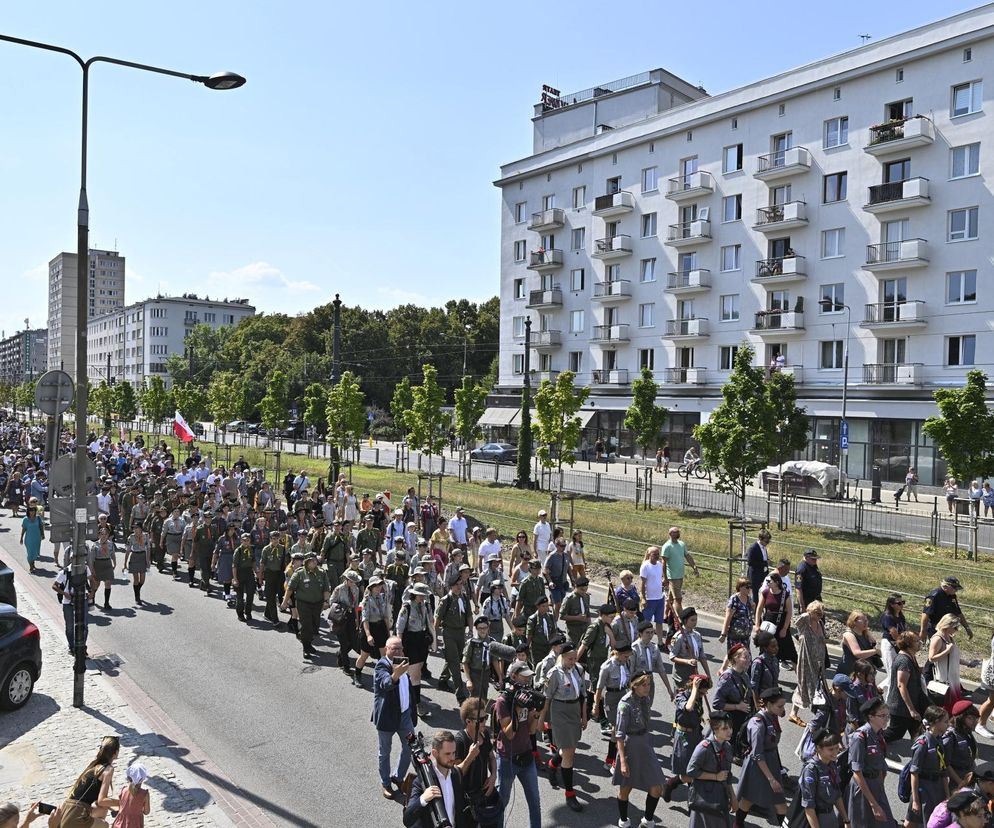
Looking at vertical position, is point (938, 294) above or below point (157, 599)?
above

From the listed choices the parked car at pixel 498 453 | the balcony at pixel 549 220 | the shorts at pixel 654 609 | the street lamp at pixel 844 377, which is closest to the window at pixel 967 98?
the street lamp at pixel 844 377

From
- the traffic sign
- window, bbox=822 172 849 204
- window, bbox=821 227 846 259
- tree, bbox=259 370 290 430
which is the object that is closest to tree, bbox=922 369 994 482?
the traffic sign

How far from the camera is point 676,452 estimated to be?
171 feet

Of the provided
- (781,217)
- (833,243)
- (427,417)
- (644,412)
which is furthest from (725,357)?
(427,417)

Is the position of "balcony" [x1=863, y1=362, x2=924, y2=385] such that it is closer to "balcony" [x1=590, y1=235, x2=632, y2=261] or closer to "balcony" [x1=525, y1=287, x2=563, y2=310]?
"balcony" [x1=590, y1=235, x2=632, y2=261]

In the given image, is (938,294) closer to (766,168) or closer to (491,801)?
(766,168)

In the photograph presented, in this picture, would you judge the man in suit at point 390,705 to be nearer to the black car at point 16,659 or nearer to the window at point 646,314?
the black car at point 16,659

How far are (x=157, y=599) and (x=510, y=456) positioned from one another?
37055 mm

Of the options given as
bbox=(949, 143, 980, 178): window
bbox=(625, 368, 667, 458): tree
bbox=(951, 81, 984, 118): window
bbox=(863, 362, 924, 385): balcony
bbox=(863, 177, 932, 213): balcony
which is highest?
bbox=(951, 81, 984, 118): window

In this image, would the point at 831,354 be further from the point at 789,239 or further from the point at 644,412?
the point at 644,412

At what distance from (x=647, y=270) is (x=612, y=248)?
292 centimetres

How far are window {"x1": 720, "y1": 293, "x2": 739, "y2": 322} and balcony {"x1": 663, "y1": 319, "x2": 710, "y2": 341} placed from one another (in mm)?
1147

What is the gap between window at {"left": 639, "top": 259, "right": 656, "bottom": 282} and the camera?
177 feet

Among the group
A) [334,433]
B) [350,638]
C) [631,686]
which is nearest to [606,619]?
[631,686]
